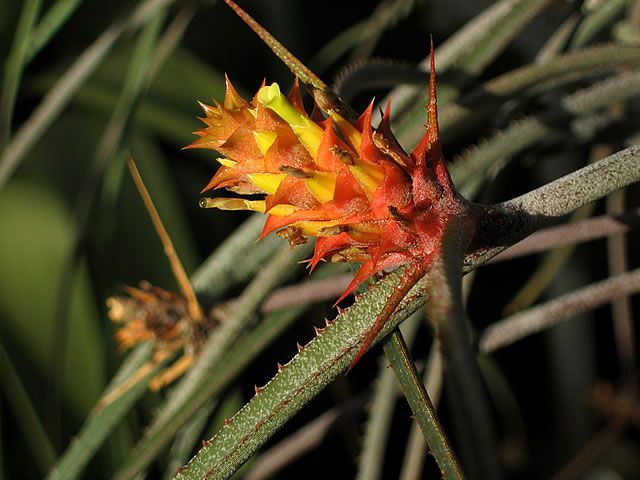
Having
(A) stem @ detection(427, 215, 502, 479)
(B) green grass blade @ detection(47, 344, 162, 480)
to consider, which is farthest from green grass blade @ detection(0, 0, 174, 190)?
(A) stem @ detection(427, 215, 502, 479)

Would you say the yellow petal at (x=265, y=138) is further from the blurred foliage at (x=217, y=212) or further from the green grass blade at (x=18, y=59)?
the green grass blade at (x=18, y=59)

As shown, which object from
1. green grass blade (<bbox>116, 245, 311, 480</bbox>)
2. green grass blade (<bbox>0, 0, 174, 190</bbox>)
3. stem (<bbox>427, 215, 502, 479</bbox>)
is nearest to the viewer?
stem (<bbox>427, 215, 502, 479</bbox>)

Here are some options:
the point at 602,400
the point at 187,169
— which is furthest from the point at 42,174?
the point at 602,400

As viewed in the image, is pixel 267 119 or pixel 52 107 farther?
pixel 52 107

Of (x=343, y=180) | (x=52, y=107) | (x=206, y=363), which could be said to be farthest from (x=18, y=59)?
(x=343, y=180)

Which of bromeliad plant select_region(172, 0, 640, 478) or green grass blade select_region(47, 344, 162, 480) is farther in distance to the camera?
green grass blade select_region(47, 344, 162, 480)

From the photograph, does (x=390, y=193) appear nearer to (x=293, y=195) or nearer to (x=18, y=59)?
(x=293, y=195)

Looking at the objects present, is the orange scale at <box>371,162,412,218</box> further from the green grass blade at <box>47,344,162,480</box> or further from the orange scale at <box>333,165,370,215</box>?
the green grass blade at <box>47,344,162,480</box>
